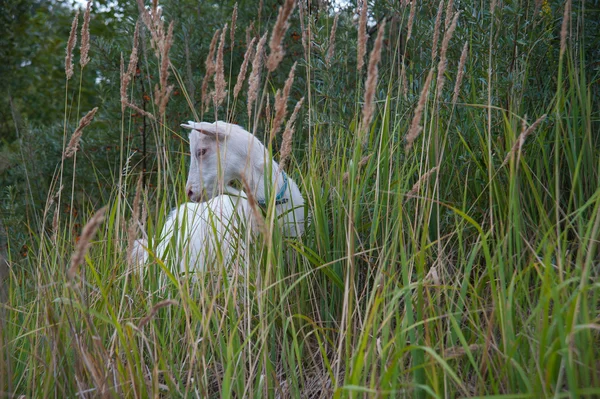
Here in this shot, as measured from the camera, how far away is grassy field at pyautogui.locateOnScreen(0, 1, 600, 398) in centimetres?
156

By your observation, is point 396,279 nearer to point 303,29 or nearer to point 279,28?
point 279,28

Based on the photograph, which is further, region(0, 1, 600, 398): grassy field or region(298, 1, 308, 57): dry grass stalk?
A: region(298, 1, 308, 57): dry grass stalk

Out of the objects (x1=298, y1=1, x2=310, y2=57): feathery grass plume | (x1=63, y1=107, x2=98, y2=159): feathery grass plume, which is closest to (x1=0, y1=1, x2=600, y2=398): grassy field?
(x1=298, y1=1, x2=310, y2=57): feathery grass plume

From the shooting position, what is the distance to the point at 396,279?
1.85m

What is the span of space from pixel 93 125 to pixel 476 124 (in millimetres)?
4497

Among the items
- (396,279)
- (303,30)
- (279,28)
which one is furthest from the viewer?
(303,30)

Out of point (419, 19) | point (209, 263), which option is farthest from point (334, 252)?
point (419, 19)

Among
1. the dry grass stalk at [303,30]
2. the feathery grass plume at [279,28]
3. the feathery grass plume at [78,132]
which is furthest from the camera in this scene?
the dry grass stalk at [303,30]

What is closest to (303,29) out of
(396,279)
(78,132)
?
(78,132)

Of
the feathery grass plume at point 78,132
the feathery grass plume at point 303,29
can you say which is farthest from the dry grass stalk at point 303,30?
the feathery grass plume at point 78,132

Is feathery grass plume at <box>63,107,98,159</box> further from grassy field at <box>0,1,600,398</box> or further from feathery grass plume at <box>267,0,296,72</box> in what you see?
feathery grass plume at <box>267,0,296,72</box>

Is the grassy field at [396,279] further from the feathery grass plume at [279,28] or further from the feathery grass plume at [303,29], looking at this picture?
the feathery grass plume at [279,28]

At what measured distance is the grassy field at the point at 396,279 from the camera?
1.56m

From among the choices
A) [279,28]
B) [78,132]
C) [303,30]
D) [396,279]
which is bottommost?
[396,279]
